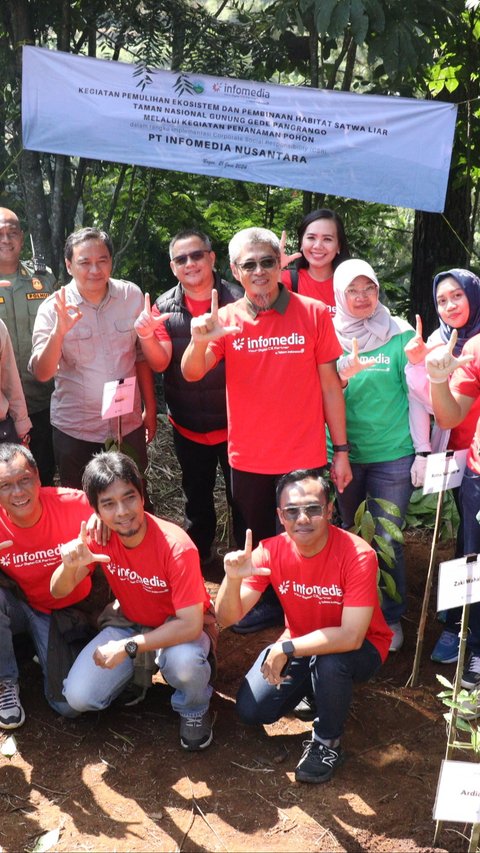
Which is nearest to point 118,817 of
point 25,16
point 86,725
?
point 86,725

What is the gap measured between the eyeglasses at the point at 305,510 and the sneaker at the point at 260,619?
115 centimetres

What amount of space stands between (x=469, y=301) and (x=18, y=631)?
7.57 feet

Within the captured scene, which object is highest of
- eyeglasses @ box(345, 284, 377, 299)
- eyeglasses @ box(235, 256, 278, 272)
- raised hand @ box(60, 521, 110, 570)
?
eyeglasses @ box(235, 256, 278, 272)

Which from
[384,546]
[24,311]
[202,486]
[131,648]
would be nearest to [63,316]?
[24,311]

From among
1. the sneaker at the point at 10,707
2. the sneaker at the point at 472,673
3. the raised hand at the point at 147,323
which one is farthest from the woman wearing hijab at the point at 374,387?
the sneaker at the point at 10,707

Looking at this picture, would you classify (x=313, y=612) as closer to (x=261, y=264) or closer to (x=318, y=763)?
(x=318, y=763)

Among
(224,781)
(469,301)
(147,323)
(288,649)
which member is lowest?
(224,781)

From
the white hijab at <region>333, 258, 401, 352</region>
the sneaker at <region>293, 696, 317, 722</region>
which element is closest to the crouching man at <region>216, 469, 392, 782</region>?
the sneaker at <region>293, 696, 317, 722</region>

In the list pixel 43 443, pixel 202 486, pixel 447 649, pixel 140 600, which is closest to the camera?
pixel 140 600

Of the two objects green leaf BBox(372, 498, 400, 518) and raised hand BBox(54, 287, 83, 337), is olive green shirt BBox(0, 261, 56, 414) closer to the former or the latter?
raised hand BBox(54, 287, 83, 337)

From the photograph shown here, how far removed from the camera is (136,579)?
10.8 feet

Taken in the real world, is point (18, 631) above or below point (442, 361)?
below

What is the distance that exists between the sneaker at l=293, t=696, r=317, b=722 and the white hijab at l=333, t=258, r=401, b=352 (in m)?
1.45

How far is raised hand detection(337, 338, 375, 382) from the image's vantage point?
11.6ft
